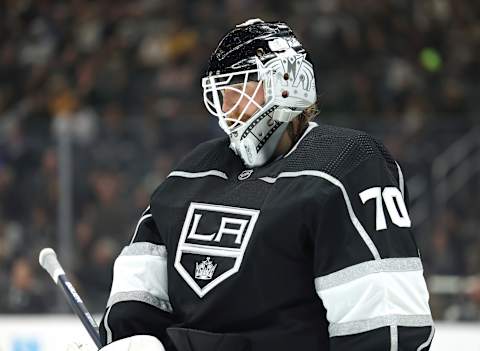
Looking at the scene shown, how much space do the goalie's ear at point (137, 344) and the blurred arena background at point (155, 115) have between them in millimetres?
2670

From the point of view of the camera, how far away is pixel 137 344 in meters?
1.83

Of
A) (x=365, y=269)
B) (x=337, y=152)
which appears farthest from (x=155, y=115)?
(x=365, y=269)

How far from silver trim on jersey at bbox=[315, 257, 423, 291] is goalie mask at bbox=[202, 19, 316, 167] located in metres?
0.30

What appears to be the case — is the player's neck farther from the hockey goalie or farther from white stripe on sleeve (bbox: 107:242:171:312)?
white stripe on sleeve (bbox: 107:242:171:312)

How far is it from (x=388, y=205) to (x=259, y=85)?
0.32m

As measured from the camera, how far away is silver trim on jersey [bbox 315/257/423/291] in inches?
66.6

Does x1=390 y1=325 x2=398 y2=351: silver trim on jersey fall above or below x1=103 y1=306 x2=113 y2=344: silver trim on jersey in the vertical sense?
above

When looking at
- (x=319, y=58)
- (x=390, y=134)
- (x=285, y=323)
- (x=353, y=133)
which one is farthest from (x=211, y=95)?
(x=319, y=58)

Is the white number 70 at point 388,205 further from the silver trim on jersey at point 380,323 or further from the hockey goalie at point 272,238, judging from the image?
the silver trim on jersey at point 380,323

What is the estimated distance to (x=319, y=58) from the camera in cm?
648

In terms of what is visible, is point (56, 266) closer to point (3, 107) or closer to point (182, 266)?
point (182, 266)

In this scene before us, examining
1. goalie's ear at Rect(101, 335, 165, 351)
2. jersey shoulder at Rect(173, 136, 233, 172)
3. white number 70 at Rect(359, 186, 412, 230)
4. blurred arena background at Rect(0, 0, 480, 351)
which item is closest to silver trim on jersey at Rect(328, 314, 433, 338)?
white number 70 at Rect(359, 186, 412, 230)

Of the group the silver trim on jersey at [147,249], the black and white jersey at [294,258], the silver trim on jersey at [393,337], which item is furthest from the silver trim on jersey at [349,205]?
the silver trim on jersey at [147,249]

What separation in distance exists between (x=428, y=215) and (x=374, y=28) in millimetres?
2035
